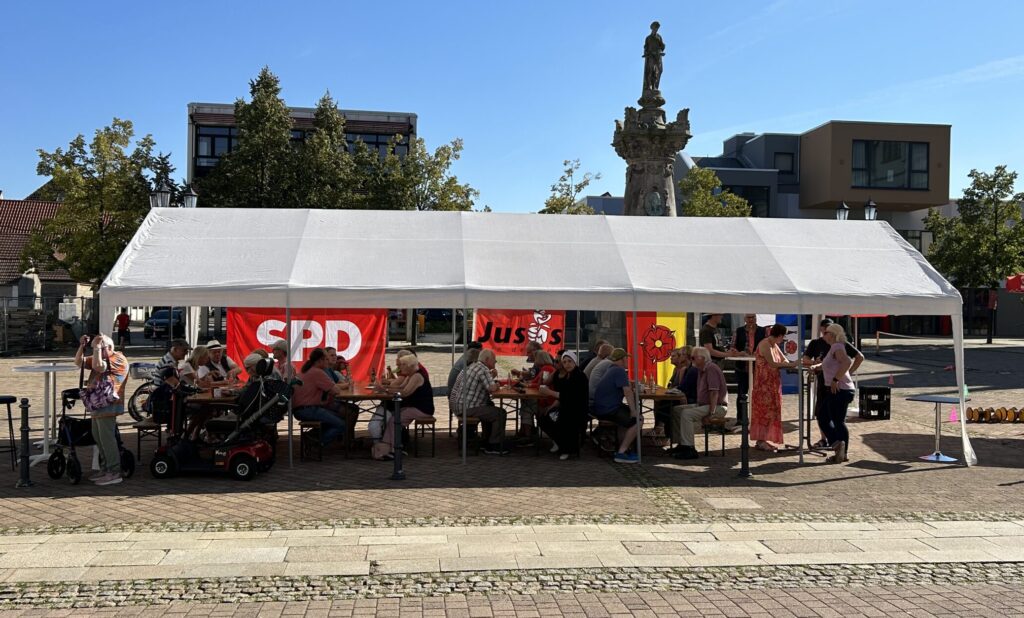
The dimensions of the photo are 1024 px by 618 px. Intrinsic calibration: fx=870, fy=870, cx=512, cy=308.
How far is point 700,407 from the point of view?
11.2m

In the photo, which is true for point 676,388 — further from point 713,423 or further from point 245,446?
point 245,446

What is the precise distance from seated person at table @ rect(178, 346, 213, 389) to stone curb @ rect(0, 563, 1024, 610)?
5.43 metres

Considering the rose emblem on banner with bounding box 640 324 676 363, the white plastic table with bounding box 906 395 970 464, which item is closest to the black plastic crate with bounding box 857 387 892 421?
the rose emblem on banner with bounding box 640 324 676 363

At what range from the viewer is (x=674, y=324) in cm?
1591

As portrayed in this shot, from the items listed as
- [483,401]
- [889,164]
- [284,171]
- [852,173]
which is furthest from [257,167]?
[889,164]

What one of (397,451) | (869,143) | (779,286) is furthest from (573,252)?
(869,143)

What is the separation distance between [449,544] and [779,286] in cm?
562

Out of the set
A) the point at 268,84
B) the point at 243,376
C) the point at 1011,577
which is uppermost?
the point at 268,84

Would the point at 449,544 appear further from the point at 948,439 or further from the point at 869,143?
the point at 869,143

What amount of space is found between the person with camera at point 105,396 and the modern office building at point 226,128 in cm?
4825

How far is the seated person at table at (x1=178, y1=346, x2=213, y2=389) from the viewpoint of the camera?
11.3 metres

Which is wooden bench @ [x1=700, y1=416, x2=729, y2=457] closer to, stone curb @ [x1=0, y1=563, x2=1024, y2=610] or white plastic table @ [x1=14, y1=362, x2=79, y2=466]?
stone curb @ [x1=0, y1=563, x2=1024, y2=610]

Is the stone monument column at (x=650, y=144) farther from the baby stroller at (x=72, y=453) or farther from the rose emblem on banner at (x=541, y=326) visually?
the baby stroller at (x=72, y=453)

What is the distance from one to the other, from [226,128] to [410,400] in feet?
168
